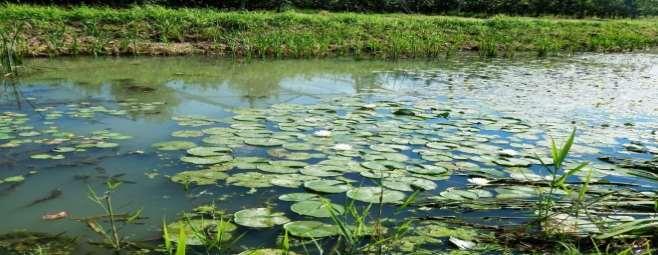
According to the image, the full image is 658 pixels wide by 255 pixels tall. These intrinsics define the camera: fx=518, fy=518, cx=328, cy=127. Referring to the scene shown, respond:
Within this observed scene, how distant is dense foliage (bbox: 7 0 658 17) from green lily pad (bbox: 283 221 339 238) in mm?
13835

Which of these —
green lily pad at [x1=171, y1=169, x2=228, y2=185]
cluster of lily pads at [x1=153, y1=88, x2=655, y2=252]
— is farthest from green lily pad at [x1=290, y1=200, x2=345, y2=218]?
green lily pad at [x1=171, y1=169, x2=228, y2=185]

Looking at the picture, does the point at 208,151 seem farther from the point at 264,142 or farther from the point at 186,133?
the point at 186,133

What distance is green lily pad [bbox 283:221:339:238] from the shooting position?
74.1 inches

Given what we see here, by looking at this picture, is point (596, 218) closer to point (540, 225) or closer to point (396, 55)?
point (540, 225)

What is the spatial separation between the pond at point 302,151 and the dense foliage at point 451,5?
→ 435 inches

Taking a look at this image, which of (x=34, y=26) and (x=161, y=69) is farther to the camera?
(x=34, y=26)

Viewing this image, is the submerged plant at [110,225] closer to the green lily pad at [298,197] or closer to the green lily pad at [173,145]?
the green lily pad at [298,197]

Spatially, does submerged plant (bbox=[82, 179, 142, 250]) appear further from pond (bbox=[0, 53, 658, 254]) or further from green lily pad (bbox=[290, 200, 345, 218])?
green lily pad (bbox=[290, 200, 345, 218])

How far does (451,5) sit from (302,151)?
21780 mm

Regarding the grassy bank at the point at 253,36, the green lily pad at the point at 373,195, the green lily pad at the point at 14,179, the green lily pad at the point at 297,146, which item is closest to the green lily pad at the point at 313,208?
the green lily pad at the point at 373,195

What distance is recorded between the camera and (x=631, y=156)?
10.5ft

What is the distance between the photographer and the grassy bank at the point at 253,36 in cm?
859

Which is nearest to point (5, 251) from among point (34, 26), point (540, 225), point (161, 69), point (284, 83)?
point (540, 225)

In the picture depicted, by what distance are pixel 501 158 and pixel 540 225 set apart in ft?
3.37
